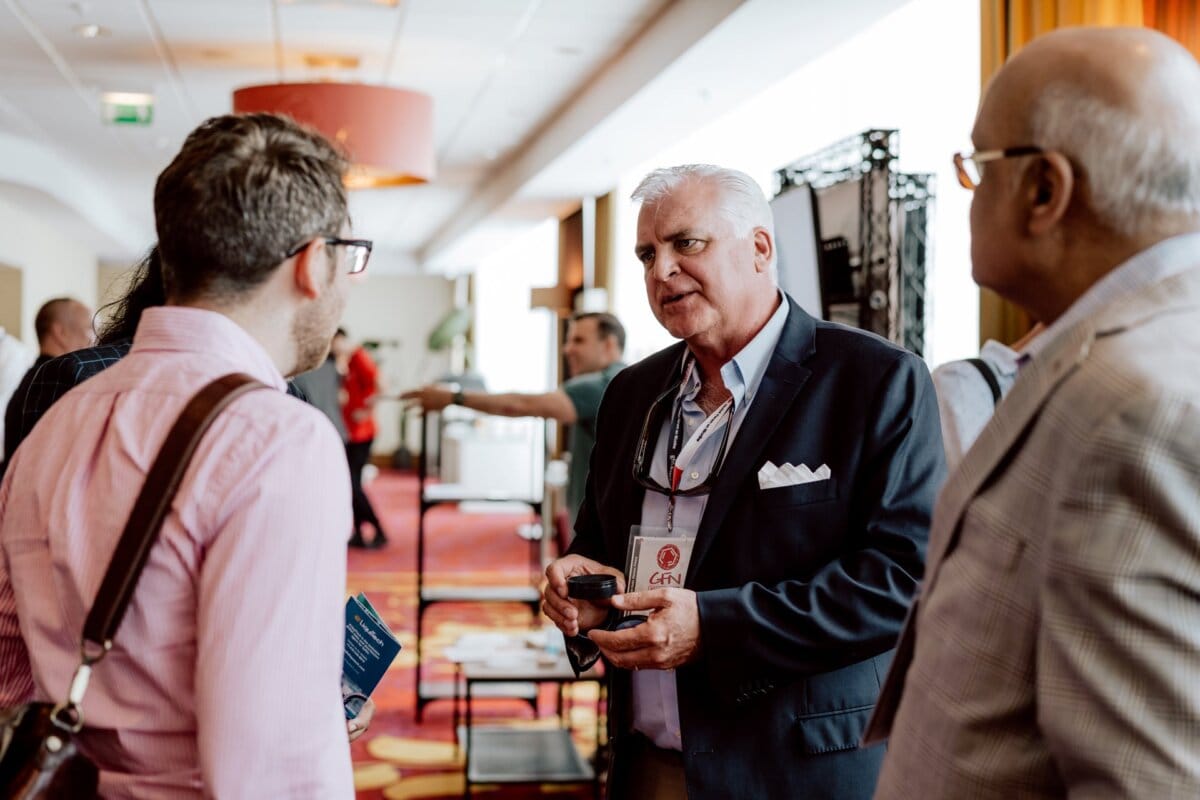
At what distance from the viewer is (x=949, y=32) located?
499 cm

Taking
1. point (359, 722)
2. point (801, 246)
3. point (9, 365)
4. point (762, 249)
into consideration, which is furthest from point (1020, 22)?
point (9, 365)

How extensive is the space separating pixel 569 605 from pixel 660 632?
0.83 ft

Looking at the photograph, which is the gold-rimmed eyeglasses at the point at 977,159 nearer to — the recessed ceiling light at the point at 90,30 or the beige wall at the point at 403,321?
the recessed ceiling light at the point at 90,30

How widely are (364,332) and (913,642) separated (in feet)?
66.7

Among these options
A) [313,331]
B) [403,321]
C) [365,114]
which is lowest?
[313,331]

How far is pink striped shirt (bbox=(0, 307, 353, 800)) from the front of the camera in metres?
1.12

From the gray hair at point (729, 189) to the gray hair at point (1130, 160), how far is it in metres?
1.09

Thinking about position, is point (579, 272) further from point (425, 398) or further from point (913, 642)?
point (913, 642)

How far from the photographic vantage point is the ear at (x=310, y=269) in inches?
50.3

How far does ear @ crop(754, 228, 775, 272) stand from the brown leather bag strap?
3.75 feet

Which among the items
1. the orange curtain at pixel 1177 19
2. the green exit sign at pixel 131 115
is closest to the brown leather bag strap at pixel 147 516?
the orange curtain at pixel 1177 19

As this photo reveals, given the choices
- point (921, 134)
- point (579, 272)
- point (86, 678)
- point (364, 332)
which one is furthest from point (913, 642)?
point (364, 332)

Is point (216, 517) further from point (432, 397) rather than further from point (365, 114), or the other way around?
point (365, 114)

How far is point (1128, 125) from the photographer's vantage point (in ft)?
3.13
